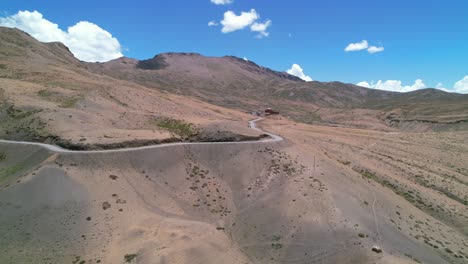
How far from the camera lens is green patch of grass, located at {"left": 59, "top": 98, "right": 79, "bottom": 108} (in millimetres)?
70562

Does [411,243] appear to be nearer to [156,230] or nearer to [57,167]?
[156,230]

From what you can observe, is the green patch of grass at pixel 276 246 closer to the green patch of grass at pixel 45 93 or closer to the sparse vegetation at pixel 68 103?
the sparse vegetation at pixel 68 103

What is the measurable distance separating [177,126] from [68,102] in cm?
2475

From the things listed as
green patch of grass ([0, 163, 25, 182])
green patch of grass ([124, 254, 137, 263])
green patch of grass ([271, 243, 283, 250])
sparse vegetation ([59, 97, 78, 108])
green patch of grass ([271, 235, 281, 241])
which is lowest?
green patch of grass ([124, 254, 137, 263])

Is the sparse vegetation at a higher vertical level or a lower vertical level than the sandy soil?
higher

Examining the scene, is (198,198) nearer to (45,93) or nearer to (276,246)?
A: (276,246)

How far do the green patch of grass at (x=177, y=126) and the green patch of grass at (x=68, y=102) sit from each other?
17635mm

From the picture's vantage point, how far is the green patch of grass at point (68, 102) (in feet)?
232

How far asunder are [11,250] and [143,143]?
24.2m

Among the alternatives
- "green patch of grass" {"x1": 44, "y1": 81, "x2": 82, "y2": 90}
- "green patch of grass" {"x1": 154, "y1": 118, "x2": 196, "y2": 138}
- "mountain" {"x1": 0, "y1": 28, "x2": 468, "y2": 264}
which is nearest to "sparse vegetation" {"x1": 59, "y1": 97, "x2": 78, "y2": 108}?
"mountain" {"x1": 0, "y1": 28, "x2": 468, "y2": 264}

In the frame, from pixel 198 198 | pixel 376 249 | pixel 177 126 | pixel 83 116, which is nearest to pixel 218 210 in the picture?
pixel 198 198

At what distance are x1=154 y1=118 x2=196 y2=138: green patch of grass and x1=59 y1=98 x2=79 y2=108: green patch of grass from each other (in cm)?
1764

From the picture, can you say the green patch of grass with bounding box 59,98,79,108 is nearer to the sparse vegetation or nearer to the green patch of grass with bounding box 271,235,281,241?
the sparse vegetation

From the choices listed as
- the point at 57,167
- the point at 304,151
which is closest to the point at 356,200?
the point at 304,151
